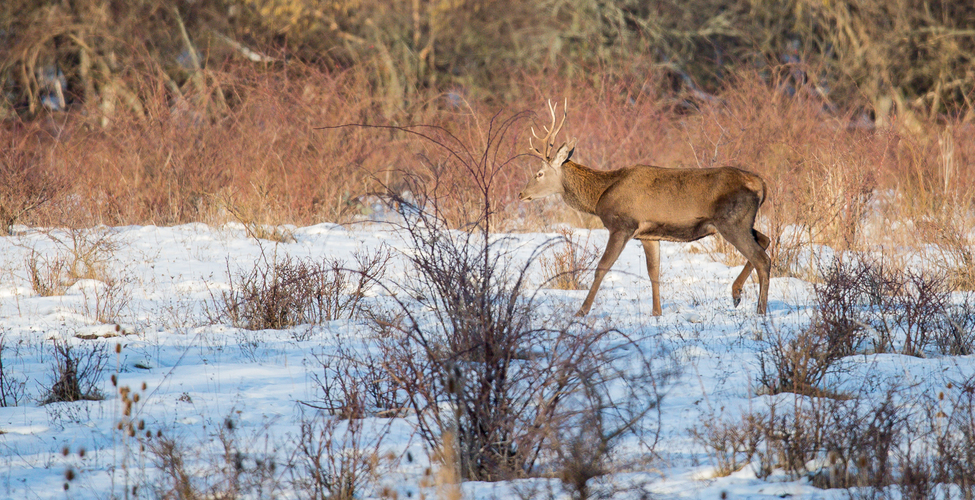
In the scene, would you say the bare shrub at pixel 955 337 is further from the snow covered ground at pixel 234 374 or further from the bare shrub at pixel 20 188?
the bare shrub at pixel 20 188

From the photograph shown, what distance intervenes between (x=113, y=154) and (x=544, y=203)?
660 cm

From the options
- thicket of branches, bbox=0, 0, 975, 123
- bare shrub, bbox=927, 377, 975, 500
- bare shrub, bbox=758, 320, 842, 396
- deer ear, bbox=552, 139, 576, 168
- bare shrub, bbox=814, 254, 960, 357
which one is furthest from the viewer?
thicket of branches, bbox=0, 0, 975, 123

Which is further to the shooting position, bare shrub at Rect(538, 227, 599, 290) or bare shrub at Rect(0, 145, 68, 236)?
bare shrub at Rect(0, 145, 68, 236)

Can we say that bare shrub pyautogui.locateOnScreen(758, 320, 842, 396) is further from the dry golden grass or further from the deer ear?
the dry golden grass

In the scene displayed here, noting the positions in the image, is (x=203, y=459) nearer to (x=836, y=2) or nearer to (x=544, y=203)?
(x=544, y=203)

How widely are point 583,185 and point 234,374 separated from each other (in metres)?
4.01

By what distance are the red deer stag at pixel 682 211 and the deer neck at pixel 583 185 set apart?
4.4 inches

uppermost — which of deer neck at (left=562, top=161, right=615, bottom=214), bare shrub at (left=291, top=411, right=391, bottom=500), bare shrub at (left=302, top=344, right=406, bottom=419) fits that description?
deer neck at (left=562, top=161, right=615, bottom=214)

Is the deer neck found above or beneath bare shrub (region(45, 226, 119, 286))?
above

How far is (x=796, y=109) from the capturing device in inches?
520

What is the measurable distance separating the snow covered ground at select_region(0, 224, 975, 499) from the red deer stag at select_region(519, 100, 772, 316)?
1.22 ft

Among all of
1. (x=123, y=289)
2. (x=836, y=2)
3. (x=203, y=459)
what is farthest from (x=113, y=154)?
(x=836, y=2)

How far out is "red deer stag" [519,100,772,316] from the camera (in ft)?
24.3

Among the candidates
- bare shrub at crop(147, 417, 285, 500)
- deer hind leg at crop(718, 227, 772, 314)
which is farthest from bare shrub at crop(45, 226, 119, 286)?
deer hind leg at crop(718, 227, 772, 314)
